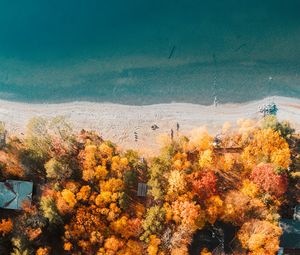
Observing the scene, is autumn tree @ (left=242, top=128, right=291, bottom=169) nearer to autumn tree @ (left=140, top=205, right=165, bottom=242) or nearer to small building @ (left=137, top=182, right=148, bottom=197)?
autumn tree @ (left=140, top=205, right=165, bottom=242)

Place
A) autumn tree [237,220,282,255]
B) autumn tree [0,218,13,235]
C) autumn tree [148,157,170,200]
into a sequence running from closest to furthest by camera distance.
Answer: autumn tree [237,220,282,255], autumn tree [0,218,13,235], autumn tree [148,157,170,200]

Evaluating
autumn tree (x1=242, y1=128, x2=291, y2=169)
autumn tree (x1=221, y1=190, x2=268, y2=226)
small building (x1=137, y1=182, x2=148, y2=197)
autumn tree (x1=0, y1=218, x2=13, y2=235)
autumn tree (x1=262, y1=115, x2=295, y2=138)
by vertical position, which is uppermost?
autumn tree (x1=262, y1=115, x2=295, y2=138)

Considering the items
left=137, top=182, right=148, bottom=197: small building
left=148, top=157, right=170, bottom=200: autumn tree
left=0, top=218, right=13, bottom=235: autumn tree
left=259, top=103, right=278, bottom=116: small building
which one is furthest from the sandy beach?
left=0, top=218, right=13, bottom=235: autumn tree

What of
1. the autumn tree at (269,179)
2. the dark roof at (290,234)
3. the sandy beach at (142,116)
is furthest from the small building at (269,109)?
the dark roof at (290,234)

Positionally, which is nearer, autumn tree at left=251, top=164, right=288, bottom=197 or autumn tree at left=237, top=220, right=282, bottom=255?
autumn tree at left=237, top=220, right=282, bottom=255

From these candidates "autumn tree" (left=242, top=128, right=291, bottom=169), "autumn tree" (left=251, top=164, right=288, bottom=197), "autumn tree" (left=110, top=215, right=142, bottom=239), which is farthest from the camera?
"autumn tree" (left=242, top=128, right=291, bottom=169)

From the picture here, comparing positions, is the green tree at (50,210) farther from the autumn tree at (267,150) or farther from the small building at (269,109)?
the small building at (269,109)

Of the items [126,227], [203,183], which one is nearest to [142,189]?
[126,227]

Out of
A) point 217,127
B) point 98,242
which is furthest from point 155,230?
point 217,127

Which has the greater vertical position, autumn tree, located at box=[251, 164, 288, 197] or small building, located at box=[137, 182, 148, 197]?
autumn tree, located at box=[251, 164, 288, 197]
